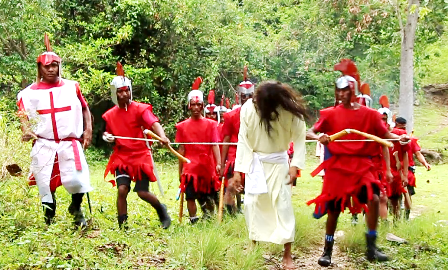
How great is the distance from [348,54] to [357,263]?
1702 centimetres

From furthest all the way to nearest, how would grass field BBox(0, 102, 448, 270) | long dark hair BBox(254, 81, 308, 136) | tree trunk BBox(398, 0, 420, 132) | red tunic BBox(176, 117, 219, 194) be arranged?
tree trunk BBox(398, 0, 420, 132) → red tunic BBox(176, 117, 219, 194) → long dark hair BBox(254, 81, 308, 136) → grass field BBox(0, 102, 448, 270)

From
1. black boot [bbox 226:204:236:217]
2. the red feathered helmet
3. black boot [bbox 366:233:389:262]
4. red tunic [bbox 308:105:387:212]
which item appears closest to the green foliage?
black boot [bbox 226:204:236:217]

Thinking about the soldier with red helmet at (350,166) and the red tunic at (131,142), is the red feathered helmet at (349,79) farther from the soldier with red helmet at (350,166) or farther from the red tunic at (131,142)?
the red tunic at (131,142)

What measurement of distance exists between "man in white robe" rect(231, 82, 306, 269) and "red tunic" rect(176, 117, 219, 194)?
1856 mm

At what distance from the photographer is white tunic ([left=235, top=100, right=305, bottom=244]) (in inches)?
207

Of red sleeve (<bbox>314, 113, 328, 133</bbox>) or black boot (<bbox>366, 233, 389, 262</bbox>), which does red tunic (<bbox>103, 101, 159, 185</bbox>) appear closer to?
red sleeve (<bbox>314, 113, 328, 133</bbox>)

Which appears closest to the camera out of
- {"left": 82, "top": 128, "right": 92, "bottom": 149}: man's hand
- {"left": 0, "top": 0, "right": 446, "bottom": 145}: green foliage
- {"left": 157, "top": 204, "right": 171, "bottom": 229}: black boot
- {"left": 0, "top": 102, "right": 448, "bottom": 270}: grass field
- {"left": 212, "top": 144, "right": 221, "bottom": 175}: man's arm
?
{"left": 0, "top": 102, "right": 448, "bottom": 270}: grass field

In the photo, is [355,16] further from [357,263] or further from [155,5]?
[357,263]

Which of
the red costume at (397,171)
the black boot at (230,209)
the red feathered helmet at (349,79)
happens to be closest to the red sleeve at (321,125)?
the red feathered helmet at (349,79)

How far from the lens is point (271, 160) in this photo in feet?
17.5

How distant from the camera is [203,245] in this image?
4.94 meters

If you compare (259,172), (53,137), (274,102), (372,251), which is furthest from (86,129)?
(372,251)

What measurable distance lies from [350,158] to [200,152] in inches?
90.4

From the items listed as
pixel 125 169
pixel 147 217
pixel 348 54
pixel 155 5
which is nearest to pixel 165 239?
pixel 125 169
